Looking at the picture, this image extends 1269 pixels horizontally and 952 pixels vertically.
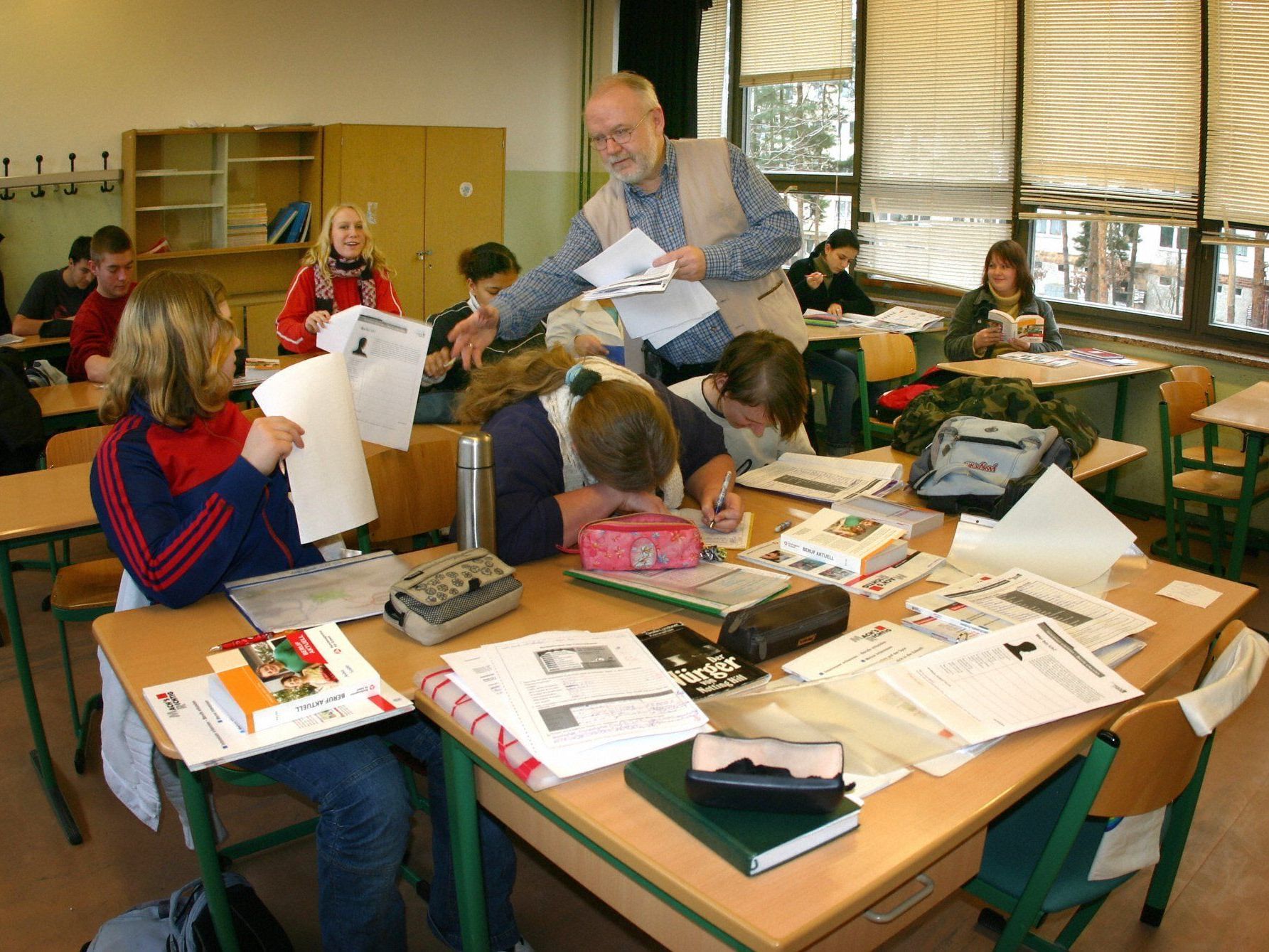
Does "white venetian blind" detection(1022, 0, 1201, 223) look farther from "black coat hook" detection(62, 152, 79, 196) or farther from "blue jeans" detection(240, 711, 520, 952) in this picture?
"black coat hook" detection(62, 152, 79, 196)

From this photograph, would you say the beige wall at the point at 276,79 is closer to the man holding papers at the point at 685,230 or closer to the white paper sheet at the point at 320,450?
the man holding papers at the point at 685,230

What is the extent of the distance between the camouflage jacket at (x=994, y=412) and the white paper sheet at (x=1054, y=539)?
0.73 meters

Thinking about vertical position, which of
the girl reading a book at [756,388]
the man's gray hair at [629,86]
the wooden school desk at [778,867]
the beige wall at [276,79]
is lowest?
the wooden school desk at [778,867]

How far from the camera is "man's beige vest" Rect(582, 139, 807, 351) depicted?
278 cm

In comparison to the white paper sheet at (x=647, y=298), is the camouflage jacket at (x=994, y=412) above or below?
below

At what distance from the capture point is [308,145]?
6309 millimetres

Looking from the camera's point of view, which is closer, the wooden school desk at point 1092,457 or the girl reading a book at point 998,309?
the wooden school desk at point 1092,457

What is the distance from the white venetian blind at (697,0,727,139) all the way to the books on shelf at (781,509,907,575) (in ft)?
17.7

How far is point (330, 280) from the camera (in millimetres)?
4527

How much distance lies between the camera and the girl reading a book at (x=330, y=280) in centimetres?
448

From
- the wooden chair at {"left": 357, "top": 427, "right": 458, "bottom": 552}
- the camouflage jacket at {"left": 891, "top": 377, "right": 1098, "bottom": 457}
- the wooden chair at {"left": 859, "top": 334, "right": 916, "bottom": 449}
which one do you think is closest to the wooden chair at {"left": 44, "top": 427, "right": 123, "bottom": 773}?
the wooden chair at {"left": 357, "top": 427, "right": 458, "bottom": 552}

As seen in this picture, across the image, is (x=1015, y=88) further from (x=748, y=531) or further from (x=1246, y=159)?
(x=748, y=531)

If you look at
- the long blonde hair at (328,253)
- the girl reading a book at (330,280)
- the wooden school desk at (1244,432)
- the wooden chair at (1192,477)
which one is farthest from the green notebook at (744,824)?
the long blonde hair at (328,253)

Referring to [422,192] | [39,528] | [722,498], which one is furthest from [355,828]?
[422,192]
